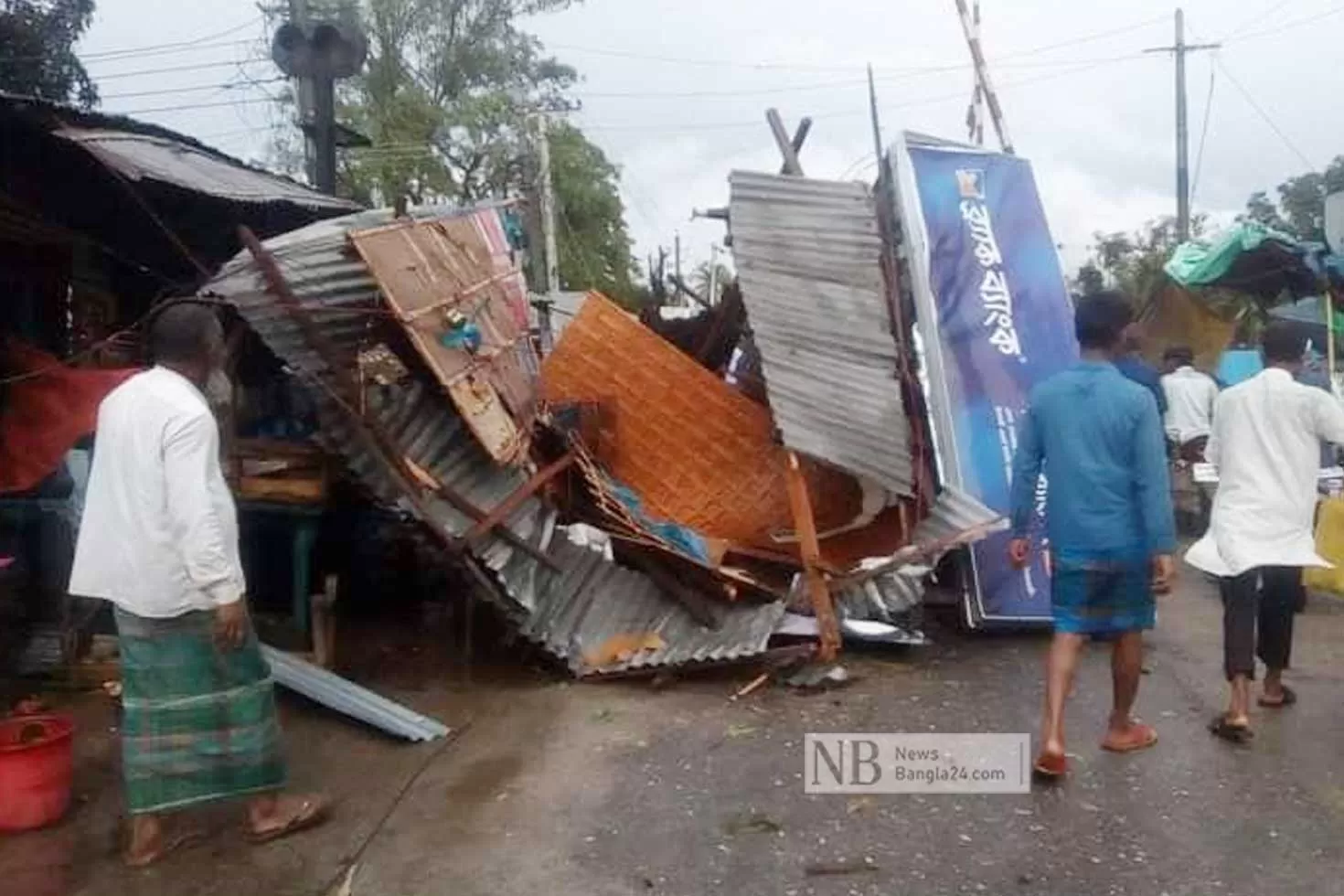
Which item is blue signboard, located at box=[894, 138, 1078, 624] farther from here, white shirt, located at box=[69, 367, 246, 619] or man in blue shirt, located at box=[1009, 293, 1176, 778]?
white shirt, located at box=[69, 367, 246, 619]

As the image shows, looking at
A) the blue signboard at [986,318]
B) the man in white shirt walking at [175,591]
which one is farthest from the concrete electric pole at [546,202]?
the man in white shirt walking at [175,591]

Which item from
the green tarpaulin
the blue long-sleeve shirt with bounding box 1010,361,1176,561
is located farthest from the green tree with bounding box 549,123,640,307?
the blue long-sleeve shirt with bounding box 1010,361,1176,561

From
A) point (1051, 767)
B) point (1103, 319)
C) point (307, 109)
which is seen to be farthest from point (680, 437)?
point (307, 109)

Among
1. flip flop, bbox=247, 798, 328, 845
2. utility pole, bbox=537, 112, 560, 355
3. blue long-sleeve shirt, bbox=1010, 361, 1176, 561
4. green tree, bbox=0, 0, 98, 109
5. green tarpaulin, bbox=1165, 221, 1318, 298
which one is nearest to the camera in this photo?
flip flop, bbox=247, 798, 328, 845

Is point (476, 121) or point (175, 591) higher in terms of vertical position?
point (476, 121)

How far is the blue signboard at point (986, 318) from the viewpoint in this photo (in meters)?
7.03

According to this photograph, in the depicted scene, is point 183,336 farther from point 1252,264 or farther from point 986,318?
point 1252,264

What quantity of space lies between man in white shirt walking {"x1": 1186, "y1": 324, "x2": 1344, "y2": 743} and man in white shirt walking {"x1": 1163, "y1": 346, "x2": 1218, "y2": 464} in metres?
5.51

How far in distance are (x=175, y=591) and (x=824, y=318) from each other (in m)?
3.90

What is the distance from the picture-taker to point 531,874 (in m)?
4.09

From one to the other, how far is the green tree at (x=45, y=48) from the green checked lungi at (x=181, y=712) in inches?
585

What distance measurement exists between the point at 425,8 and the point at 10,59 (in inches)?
555

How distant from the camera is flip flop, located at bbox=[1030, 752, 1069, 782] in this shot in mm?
4730

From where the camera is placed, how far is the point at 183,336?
4133mm
